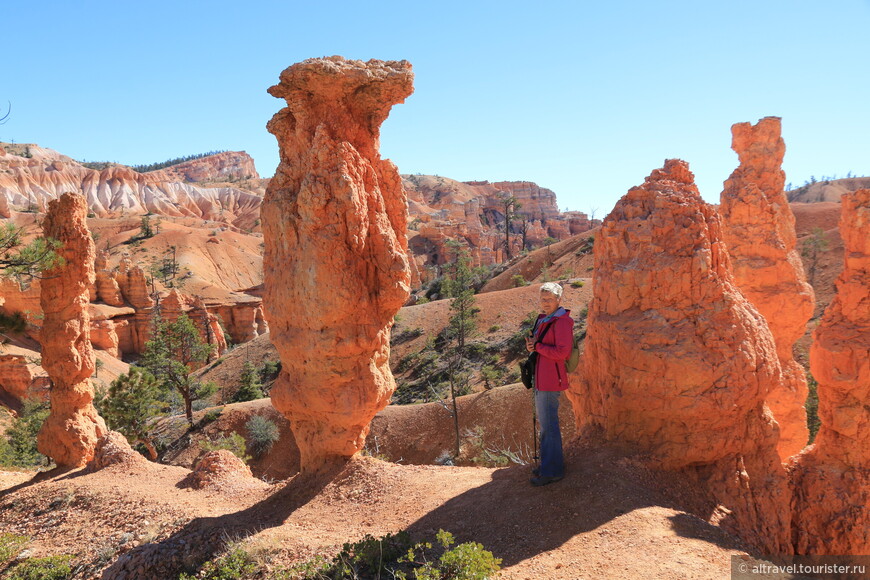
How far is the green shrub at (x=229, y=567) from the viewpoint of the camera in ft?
18.4

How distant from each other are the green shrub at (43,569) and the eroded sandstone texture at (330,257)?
3.20 m

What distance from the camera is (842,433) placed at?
6812 mm

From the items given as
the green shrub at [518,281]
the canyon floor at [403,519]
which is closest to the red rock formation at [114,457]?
the canyon floor at [403,519]

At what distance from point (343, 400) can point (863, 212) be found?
300 inches

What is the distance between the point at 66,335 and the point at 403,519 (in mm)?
9643

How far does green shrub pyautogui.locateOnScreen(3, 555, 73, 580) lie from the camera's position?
6910 millimetres

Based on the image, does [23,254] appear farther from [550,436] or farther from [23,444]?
[23,444]

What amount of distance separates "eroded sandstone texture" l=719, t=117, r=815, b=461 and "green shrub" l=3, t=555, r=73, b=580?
521 inches

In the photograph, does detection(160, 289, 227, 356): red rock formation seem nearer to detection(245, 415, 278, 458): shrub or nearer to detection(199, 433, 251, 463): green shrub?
detection(245, 415, 278, 458): shrub

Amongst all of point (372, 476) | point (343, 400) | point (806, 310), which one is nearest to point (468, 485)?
point (372, 476)

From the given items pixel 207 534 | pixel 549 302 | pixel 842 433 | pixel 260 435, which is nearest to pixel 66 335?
pixel 207 534

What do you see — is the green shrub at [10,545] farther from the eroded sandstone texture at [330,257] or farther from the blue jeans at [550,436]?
the blue jeans at [550,436]

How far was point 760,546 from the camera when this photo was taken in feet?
18.8

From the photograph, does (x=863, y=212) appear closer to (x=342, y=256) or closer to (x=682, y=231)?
(x=682, y=231)
